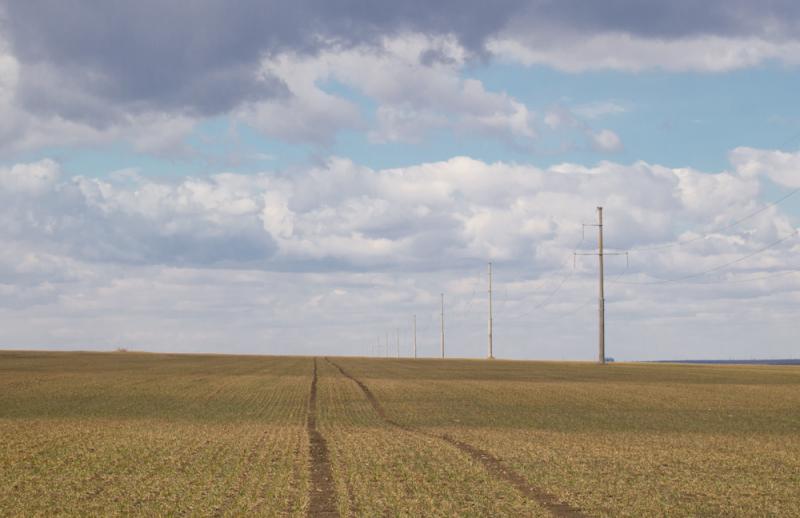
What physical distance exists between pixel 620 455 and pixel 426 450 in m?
5.07

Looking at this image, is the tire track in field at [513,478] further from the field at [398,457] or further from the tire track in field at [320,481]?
the tire track in field at [320,481]

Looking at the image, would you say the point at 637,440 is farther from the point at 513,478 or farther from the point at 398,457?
the point at 513,478

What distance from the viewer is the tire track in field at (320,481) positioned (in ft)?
55.6

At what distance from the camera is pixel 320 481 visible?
19969mm

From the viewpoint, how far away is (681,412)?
134 feet

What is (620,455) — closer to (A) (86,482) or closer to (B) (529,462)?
(B) (529,462)

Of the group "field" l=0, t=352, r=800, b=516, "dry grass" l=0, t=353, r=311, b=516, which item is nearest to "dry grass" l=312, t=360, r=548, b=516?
"field" l=0, t=352, r=800, b=516

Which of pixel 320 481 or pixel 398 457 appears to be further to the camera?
pixel 398 457

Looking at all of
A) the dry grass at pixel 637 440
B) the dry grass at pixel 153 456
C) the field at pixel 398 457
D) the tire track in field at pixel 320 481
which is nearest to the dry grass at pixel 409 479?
the field at pixel 398 457

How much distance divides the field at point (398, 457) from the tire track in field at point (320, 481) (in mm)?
54

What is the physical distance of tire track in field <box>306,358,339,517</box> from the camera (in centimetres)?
1693

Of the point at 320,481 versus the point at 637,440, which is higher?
the point at 320,481

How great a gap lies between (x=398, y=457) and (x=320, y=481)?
13.9 feet

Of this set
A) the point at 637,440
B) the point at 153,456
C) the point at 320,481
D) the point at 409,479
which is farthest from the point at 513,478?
the point at 637,440
